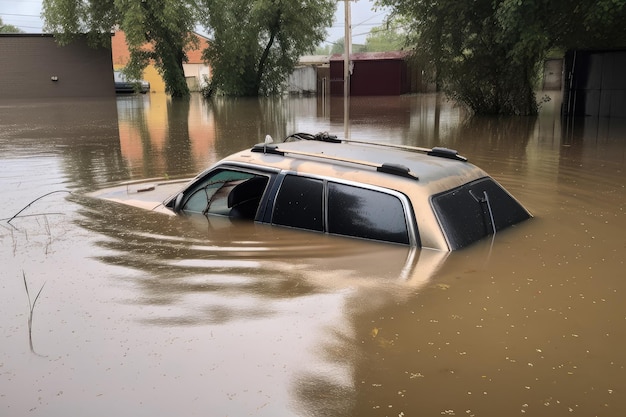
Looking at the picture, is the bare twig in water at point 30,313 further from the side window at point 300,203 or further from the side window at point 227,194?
the side window at point 300,203

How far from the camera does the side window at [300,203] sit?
5.42 meters

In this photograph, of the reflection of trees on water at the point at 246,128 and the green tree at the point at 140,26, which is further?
the green tree at the point at 140,26

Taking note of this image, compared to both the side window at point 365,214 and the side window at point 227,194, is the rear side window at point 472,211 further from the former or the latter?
the side window at point 227,194

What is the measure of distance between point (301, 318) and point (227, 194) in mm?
2598

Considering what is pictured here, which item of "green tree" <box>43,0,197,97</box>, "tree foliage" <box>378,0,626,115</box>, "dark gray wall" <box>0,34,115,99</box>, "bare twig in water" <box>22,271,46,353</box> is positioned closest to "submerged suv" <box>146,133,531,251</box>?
"bare twig in water" <box>22,271,46,353</box>

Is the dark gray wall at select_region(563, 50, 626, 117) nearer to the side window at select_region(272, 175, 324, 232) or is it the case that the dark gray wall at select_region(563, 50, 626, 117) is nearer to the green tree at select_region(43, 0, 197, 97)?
the side window at select_region(272, 175, 324, 232)

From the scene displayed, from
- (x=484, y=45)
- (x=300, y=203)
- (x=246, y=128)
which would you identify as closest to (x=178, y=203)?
(x=300, y=203)

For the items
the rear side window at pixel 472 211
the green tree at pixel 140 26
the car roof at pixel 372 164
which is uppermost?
the green tree at pixel 140 26

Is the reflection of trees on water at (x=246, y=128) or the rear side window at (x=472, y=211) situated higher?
the rear side window at (x=472, y=211)

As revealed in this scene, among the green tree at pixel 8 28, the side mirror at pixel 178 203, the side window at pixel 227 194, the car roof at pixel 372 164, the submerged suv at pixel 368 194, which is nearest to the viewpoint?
the submerged suv at pixel 368 194

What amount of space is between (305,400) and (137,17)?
35.2 meters

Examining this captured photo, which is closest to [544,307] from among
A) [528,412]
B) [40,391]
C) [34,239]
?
[528,412]

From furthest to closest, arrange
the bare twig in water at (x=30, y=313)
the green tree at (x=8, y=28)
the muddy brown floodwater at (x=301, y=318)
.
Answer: the green tree at (x=8, y=28) < the bare twig in water at (x=30, y=313) < the muddy brown floodwater at (x=301, y=318)

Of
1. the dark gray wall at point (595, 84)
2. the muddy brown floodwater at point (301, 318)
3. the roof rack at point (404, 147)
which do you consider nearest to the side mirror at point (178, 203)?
the muddy brown floodwater at point (301, 318)
